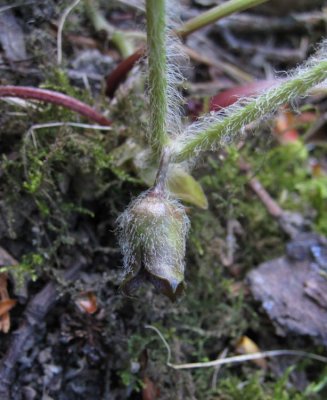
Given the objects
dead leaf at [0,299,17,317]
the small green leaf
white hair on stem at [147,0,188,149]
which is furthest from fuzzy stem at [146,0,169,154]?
dead leaf at [0,299,17,317]

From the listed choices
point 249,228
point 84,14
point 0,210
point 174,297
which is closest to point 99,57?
point 84,14

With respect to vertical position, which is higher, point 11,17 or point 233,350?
point 11,17

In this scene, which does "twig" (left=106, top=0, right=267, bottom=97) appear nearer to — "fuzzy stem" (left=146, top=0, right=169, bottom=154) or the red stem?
the red stem

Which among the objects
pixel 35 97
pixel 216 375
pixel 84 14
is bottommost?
pixel 216 375

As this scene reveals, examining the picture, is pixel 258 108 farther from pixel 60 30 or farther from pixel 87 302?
pixel 60 30

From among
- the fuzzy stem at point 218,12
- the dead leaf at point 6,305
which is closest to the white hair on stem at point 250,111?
the fuzzy stem at point 218,12

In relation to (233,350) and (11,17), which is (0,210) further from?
(233,350)

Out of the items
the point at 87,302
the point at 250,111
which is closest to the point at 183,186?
the point at 250,111
